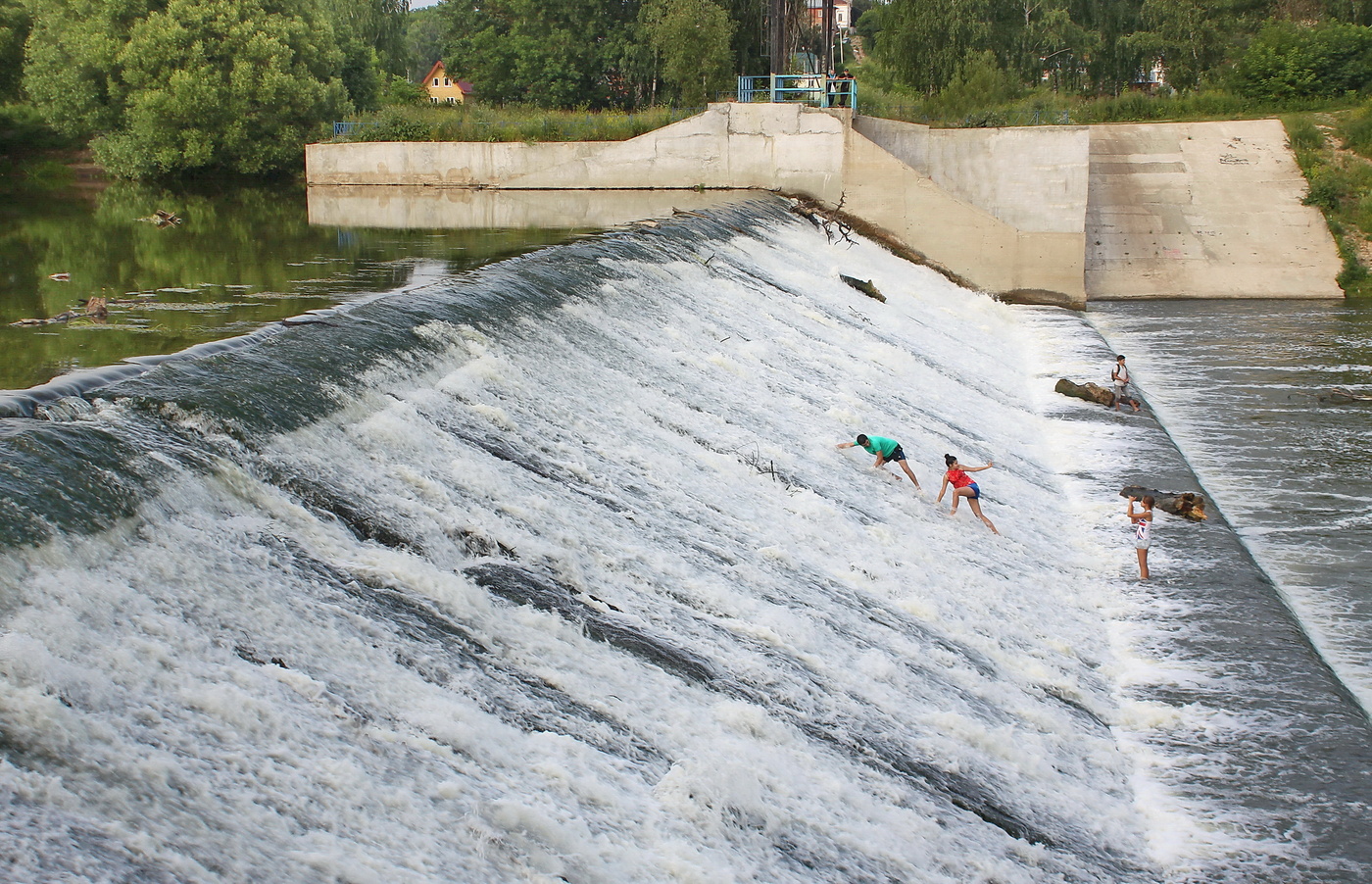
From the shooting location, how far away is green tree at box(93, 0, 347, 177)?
35.5 metres

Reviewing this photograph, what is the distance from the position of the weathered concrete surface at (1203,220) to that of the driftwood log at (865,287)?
1008 centimetres

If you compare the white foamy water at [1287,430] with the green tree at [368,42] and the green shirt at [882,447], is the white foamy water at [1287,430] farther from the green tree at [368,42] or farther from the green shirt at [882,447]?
the green tree at [368,42]

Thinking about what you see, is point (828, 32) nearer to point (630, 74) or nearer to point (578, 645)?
point (630, 74)

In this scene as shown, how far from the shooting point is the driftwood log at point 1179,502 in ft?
39.9

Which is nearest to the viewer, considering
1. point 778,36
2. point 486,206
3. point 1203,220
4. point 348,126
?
point 1203,220

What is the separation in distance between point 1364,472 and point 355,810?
13516 millimetres

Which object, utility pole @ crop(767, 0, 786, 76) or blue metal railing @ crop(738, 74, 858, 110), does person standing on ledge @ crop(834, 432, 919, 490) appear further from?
utility pole @ crop(767, 0, 786, 76)

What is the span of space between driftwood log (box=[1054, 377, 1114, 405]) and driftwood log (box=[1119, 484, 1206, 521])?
4169 millimetres

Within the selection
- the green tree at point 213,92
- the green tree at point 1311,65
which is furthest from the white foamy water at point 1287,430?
the green tree at point 213,92

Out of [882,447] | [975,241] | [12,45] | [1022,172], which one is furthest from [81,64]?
[882,447]

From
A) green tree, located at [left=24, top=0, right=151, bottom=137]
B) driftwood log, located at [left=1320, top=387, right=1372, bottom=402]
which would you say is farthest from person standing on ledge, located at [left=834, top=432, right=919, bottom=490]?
green tree, located at [left=24, top=0, right=151, bottom=137]

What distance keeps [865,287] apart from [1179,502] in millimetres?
8794

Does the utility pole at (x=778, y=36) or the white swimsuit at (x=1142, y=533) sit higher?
the utility pole at (x=778, y=36)

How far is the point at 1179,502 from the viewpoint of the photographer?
12266 mm
